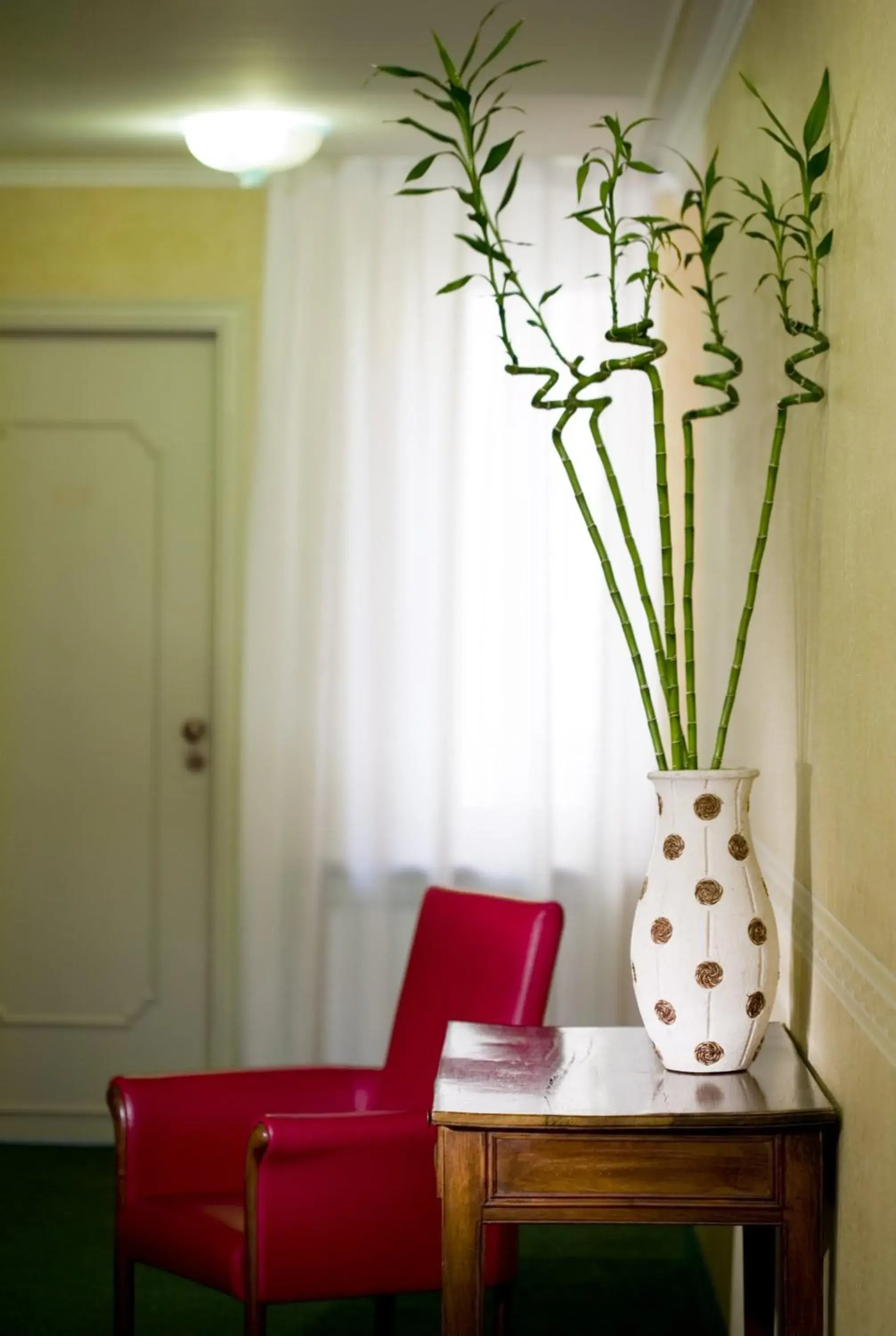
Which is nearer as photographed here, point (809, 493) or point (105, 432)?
point (809, 493)

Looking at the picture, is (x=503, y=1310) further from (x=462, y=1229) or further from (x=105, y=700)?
(x=105, y=700)

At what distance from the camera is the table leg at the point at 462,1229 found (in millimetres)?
1843

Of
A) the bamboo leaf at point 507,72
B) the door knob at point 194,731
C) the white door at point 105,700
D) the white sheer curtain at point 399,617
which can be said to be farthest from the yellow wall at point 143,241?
the door knob at point 194,731

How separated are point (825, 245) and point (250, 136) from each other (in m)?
1.95

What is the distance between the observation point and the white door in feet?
13.6

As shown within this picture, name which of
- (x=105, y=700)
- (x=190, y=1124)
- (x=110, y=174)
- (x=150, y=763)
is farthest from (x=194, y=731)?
(x=190, y=1124)

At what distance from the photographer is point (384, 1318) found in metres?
2.77

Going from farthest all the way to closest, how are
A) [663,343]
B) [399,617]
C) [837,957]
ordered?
[399,617] → [663,343] → [837,957]

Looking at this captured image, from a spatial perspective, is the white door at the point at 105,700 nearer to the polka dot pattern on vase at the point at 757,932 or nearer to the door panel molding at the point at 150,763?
the door panel molding at the point at 150,763

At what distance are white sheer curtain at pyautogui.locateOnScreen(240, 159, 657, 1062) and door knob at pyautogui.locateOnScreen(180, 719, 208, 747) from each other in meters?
0.30

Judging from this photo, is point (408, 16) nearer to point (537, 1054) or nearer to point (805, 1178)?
point (537, 1054)

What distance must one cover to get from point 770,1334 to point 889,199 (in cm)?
161

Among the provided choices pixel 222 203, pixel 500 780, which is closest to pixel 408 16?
pixel 222 203

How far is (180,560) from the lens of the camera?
4.16m
